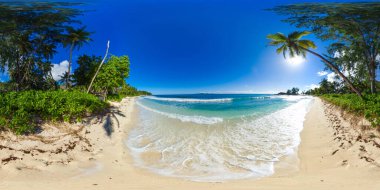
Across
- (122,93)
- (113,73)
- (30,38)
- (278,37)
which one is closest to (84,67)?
(113,73)

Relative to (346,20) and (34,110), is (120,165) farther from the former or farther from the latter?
(346,20)

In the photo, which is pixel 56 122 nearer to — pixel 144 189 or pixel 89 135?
pixel 89 135

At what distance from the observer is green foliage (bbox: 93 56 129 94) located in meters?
39.5

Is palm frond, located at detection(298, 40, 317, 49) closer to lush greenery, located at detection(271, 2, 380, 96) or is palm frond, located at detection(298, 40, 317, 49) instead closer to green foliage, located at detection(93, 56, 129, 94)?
lush greenery, located at detection(271, 2, 380, 96)

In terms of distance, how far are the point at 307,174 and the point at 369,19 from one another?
A: 11.4 m

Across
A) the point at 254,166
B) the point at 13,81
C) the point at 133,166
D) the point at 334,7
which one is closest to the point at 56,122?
the point at 133,166

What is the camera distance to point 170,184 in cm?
653

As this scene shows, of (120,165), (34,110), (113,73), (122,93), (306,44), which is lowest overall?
(120,165)

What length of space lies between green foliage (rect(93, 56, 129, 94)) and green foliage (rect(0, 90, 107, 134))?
2743 centimetres

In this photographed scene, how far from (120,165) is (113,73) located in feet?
110

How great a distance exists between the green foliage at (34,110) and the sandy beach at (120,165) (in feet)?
1.60

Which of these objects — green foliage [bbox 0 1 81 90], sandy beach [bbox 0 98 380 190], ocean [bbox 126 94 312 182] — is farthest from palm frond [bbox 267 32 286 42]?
green foliage [bbox 0 1 81 90]

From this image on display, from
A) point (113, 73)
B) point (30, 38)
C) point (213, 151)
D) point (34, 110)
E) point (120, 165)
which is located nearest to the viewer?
point (120, 165)

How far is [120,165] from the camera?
27.7 feet
